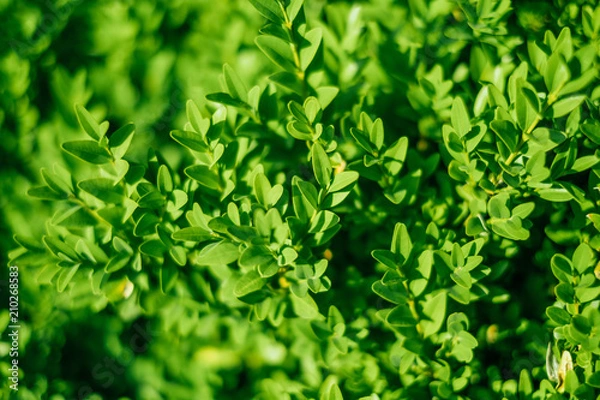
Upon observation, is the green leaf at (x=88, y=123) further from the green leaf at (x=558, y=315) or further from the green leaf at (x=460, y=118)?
the green leaf at (x=558, y=315)

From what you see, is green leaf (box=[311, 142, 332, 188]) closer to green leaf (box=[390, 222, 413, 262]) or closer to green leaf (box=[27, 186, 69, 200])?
green leaf (box=[390, 222, 413, 262])

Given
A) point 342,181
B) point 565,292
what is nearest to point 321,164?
point 342,181

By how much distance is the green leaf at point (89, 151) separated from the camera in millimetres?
1220

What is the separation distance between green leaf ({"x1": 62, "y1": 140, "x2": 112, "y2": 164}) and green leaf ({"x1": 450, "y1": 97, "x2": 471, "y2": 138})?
2.33 ft

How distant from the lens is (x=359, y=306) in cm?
139

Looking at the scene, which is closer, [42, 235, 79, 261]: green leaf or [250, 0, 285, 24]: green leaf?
[250, 0, 285, 24]: green leaf

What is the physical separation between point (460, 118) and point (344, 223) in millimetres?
393

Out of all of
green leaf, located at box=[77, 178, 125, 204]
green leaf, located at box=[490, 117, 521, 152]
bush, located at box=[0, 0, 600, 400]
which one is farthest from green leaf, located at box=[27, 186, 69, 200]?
green leaf, located at box=[490, 117, 521, 152]

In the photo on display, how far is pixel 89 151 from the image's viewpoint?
1.24m

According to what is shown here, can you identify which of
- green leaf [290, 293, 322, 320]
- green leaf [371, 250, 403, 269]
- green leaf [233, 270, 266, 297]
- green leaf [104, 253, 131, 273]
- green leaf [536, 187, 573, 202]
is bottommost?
green leaf [290, 293, 322, 320]

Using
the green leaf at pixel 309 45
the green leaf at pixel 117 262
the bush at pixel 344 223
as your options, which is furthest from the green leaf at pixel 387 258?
the green leaf at pixel 117 262

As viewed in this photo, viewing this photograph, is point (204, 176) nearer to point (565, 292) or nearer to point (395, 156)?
point (395, 156)

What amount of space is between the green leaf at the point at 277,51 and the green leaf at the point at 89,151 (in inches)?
15.4

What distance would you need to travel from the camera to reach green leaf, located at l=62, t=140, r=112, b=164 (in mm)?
Answer: 1220
